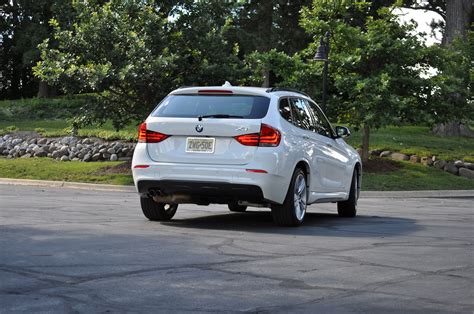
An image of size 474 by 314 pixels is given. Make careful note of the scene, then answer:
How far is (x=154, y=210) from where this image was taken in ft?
41.9

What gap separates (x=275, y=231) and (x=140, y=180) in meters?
1.80

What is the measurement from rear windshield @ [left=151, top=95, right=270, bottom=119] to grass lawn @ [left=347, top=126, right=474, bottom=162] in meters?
18.6

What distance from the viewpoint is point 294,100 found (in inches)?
515

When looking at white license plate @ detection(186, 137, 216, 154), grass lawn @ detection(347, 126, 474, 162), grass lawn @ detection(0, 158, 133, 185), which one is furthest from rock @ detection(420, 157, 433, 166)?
white license plate @ detection(186, 137, 216, 154)

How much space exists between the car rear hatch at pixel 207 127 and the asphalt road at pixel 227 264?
912 millimetres

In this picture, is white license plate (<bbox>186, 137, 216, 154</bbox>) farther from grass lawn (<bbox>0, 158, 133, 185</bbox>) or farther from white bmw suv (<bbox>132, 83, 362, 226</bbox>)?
grass lawn (<bbox>0, 158, 133, 185</bbox>)

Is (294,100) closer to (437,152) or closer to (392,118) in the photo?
(392,118)

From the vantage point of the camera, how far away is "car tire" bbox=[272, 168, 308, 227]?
39.5 ft

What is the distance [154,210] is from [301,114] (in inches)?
93.7

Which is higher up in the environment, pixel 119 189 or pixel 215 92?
pixel 215 92

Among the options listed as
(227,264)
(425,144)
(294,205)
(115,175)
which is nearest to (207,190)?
(294,205)

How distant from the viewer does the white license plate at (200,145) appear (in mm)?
11711

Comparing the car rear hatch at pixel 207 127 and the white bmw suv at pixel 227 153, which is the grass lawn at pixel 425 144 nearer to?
the white bmw suv at pixel 227 153

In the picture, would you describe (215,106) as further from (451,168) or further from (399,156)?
(399,156)
